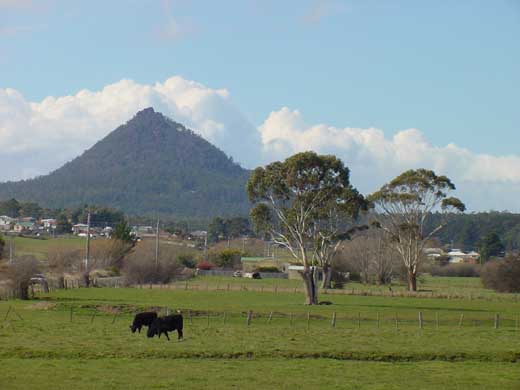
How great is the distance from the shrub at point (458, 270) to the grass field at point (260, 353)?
90.9 meters

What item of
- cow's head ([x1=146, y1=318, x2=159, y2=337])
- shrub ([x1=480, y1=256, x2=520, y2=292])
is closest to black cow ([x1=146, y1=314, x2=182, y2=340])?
cow's head ([x1=146, y1=318, x2=159, y2=337])

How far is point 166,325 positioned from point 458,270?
370ft

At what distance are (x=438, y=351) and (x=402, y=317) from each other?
21563 millimetres

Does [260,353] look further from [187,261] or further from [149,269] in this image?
[187,261]

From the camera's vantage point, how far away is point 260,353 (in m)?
30.3

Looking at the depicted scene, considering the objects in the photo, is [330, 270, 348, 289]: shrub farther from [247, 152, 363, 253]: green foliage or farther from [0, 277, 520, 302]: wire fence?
[247, 152, 363, 253]: green foliage

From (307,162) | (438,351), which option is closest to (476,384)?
(438,351)

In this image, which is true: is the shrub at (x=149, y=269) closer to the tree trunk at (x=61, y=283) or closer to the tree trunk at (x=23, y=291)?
the tree trunk at (x=61, y=283)

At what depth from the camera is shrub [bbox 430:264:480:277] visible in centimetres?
14012

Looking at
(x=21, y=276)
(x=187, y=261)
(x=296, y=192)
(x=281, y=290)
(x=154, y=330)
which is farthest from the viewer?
(x=187, y=261)

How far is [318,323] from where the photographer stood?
46.5 metres

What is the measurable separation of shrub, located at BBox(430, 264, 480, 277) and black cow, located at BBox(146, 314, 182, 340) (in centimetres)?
10944

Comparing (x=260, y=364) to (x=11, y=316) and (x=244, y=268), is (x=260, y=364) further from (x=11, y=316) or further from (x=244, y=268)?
(x=244, y=268)

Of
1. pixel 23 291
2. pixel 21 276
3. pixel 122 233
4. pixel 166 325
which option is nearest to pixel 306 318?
pixel 166 325
